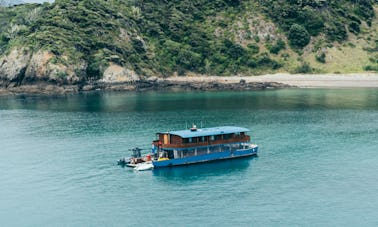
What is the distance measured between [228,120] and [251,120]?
17.7ft

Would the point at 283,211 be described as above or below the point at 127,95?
below

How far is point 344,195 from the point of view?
6900 centimetres

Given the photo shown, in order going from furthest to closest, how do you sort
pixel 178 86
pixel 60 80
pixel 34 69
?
pixel 178 86 < pixel 34 69 < pixel 60 80

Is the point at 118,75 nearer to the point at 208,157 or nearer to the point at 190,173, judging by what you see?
the point at 208,157

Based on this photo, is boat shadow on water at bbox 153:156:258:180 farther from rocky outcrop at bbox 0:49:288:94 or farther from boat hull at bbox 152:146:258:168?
rocky outcrop at bbox 0:49:288:94

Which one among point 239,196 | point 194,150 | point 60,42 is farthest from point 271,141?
point 60,42

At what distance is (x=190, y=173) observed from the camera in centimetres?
8200

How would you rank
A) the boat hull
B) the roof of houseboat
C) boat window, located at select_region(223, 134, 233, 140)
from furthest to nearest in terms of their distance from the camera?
boat window, located at select_region(223, 134, 233, 140)
the roof of houseboat
the boat hull

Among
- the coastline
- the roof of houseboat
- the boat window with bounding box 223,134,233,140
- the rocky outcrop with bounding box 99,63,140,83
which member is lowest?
the boat window with bounding box 223,134,233,140

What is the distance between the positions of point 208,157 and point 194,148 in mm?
2879

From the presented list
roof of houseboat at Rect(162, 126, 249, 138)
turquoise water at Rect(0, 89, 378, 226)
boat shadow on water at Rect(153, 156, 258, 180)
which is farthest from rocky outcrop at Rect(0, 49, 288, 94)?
boat shadow on water at Rect(153, 156, 258, 180)

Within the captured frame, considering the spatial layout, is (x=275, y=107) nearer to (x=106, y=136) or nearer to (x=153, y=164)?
(x=106, y=136)

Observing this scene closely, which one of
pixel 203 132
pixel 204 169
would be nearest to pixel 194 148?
pixel 203 132

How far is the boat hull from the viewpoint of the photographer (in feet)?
278
